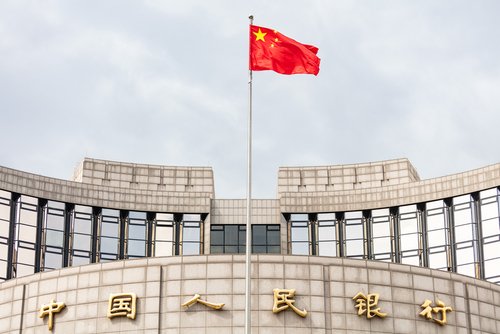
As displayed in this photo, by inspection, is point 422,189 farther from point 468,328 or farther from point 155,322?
point 155,322

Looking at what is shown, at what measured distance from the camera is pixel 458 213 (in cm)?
6353

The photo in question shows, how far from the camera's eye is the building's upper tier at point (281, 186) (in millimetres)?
63844

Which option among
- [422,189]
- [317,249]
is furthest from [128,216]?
[422,189]

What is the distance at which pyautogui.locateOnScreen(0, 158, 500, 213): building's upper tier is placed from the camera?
6384 cm

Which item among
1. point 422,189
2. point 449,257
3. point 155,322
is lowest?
point 155,322

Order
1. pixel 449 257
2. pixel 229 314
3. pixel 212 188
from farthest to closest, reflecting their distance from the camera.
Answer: pixel 212 188 → pixel 449 257 → pixel 229 314

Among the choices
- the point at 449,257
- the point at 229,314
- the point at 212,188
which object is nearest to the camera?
the point at 229,314

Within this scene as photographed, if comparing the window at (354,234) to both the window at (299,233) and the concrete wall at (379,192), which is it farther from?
the window at (299,233)

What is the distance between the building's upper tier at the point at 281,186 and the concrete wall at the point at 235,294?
1711 centimetres

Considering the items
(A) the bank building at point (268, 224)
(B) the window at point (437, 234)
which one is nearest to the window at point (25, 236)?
(A) the bank building at point (268, 224)

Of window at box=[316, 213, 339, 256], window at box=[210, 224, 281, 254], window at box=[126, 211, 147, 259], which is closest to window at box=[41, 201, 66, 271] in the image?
window at box=[126, 211, 147, 259]

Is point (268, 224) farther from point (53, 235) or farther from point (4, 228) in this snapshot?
point (4, 228)

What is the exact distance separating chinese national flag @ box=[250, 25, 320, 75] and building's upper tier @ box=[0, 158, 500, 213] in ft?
72.6

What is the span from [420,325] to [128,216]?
25290mm
